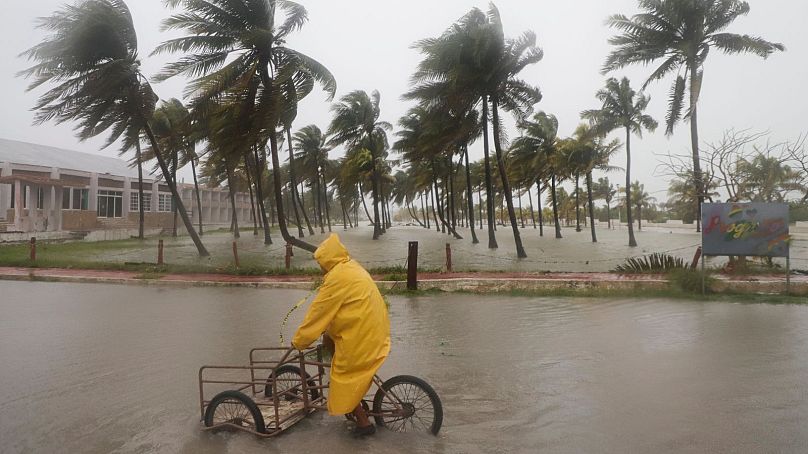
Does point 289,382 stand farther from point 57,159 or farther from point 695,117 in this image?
point 57,159

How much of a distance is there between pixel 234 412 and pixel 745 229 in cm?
1131

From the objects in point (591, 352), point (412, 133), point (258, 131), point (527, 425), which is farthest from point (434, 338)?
point (412, 133)


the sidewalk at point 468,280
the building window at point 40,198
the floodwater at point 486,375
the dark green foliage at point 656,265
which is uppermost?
the building window at point 40,198

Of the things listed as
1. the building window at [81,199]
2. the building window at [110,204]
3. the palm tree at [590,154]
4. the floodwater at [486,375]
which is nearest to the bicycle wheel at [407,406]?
the floodwater at [486,375]

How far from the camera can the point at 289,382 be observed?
16.6 ft

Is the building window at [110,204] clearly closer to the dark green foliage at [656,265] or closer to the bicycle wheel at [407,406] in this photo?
the dark green foliage at [656,265]

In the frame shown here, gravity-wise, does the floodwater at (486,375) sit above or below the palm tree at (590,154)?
below

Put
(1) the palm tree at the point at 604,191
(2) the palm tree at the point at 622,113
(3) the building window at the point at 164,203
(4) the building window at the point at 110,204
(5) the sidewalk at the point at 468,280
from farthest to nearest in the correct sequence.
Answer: (1) the palm tree at the point at 604,191
(3) the building window at the point at 164,203
(4) the building window at the point at 110,204
(2) the palm tree at the point at 622,113
(5) the sidewalk at the point at 468,280

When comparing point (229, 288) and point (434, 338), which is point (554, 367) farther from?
point (229, 288)

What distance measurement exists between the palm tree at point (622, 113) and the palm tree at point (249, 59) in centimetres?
2012

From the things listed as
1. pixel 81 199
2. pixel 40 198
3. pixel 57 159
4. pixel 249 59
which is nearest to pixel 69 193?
pixel 81 199

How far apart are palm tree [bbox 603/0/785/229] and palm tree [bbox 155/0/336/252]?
1087 cm

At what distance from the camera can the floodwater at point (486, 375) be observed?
4445 mm

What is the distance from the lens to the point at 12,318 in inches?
403
